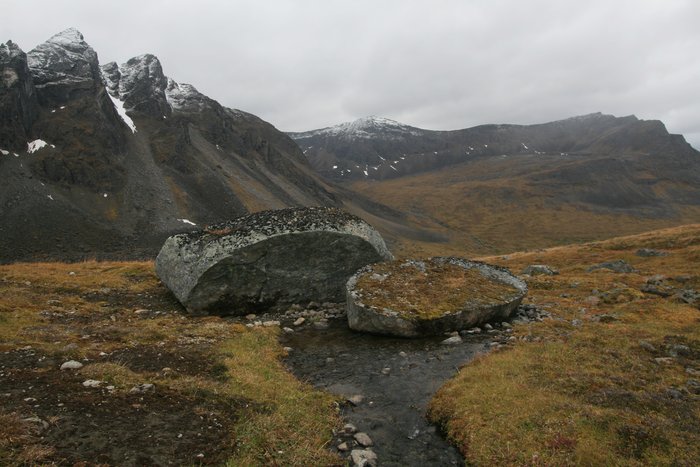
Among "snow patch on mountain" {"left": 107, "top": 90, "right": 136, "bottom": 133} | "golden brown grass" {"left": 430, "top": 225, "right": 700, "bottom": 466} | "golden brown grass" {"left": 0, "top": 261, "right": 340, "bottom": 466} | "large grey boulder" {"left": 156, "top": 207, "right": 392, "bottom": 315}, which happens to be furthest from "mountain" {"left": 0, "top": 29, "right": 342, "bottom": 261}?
"golden brown grass" {"left": 430, "top": 225, "right": 700, "bottom": 466}

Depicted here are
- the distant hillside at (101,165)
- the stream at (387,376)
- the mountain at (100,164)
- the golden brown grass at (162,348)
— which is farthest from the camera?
the mountain at (100,164)

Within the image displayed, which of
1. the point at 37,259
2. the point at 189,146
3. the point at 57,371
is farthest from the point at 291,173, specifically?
the point at 57,371

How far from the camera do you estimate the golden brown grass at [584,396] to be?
934 cm

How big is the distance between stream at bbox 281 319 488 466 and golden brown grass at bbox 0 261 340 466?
3.50 feet

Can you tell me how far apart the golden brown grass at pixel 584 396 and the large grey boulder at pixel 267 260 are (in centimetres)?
1027

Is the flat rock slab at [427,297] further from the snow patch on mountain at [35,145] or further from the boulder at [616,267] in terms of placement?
the snow patch on mountain at [35,145]

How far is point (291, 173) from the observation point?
628 ft

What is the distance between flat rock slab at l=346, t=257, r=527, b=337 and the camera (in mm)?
19266

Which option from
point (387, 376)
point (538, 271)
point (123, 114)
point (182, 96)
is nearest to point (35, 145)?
point (123, 114)

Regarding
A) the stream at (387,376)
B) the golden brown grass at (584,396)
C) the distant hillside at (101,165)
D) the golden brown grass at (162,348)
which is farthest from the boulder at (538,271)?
the distant hillside at (101,165)

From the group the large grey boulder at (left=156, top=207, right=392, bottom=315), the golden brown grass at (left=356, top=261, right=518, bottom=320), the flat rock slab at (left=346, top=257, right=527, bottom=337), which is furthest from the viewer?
the large grey boulder at (left=156, top=207, right=392, bottom=315)

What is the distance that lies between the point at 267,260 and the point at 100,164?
324 feet

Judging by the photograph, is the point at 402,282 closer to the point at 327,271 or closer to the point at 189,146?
the point at 327,271

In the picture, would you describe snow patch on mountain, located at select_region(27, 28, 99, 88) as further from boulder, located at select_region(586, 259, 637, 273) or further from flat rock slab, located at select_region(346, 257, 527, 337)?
boulder, located at select_region(586, 259, 637, 273)
